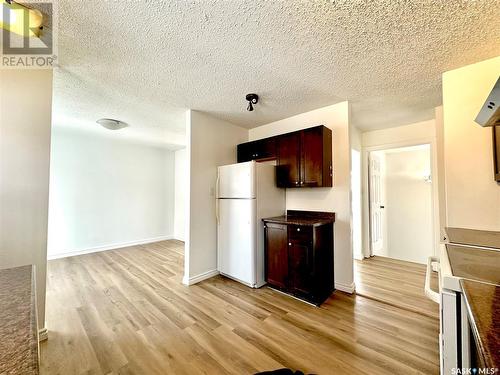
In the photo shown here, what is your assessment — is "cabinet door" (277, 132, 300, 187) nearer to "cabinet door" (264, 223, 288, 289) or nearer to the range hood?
"cabinet door" (264, 223, 288, 289)

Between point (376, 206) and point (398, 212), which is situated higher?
point (376, 206)

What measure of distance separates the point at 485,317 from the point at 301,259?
6.15ft

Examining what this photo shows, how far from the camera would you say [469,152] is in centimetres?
185

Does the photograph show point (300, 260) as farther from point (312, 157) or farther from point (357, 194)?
point (357, 194)

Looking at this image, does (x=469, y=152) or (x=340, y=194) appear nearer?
(x=469, y=152)

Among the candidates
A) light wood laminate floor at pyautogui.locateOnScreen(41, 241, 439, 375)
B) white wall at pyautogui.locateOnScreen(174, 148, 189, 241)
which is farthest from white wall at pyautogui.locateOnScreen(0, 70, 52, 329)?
white wall at pyautogui.locateOnScreen(174, 148, 189, 241)

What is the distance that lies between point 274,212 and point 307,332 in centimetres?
150

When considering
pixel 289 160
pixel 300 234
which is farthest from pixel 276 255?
pixel 289 160

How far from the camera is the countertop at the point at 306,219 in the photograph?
2424mm

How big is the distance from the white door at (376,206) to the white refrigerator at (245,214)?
202cm

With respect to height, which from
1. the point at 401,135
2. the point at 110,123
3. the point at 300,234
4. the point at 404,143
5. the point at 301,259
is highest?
the point at 110,123

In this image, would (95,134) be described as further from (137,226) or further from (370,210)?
(370,210)

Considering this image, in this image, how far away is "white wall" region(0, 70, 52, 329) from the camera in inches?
62.1

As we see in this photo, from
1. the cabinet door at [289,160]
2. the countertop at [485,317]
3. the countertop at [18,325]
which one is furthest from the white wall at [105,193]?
the countertop at [485,317]
